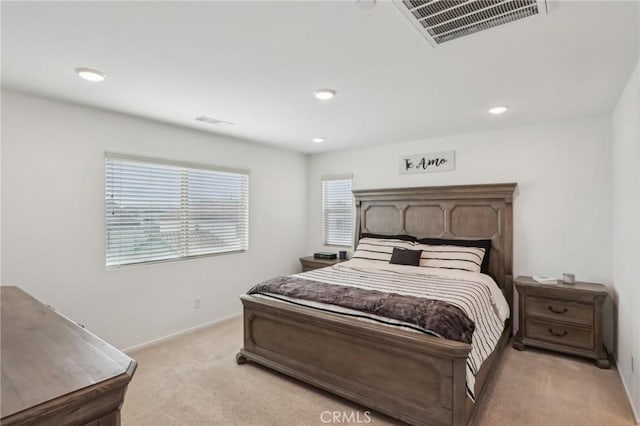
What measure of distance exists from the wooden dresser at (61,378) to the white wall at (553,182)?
12.8 ft

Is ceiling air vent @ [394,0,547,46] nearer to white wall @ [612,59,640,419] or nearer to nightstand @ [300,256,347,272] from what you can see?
white wall @ [612,59,640,419]

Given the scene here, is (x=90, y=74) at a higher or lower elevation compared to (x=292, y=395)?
higher

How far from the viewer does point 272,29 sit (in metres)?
1.73

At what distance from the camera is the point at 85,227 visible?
2.99 m

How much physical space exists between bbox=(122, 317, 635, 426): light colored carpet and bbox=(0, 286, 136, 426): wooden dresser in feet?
4.77

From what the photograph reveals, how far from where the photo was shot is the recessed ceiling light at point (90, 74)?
222 cm

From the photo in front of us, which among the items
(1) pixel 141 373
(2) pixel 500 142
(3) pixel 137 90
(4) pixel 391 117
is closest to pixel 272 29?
(3) pixel 137 90

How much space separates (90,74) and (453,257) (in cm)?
358

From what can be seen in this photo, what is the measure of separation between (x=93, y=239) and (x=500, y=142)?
14.2 feet

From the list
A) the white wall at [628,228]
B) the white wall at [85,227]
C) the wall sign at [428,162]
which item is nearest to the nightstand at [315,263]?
the white wall at [85,227]

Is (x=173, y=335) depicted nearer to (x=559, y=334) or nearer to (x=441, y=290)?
(x=441, y=290)

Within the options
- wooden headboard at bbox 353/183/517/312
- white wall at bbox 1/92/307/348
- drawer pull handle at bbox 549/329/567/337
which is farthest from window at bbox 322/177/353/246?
drawer pull handle at bbox 549/329/567/337

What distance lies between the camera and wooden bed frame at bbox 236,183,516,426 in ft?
6.48

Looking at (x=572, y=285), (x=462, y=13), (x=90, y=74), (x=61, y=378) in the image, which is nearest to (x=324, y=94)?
(x=462, y=13)
